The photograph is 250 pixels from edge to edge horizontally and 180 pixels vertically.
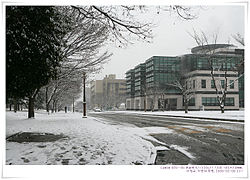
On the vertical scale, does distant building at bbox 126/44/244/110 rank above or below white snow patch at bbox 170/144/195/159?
above

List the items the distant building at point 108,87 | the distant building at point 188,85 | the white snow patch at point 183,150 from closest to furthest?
the white snow patch at point 183,150, the distant building at point 108,87, the distant building at point 188,85

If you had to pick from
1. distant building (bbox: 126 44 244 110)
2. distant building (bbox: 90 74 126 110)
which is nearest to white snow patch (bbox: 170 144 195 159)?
distant building (bbox: 90 74 126 110)

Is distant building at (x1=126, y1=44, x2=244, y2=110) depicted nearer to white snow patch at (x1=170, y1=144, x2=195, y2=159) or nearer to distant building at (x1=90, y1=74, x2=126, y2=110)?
distant building at (x1=90, y1=74, x2=126, y2=110)

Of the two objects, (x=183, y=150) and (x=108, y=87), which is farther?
(x=108, y=87)

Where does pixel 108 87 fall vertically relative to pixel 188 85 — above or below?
below

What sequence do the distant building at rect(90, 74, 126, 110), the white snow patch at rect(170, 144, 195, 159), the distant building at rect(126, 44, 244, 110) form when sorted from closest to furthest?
1. the white snow patch at rect(170, 144, 195, 159)
2. the distant building at rect(90, 74, 126, 110)
3. the distant building at rect(126, 44, 244, 110)

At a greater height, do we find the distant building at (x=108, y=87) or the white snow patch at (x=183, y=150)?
the distant building at (x=108, y=87)

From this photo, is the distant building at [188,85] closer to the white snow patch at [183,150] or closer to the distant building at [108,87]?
the distant building at [108,87]

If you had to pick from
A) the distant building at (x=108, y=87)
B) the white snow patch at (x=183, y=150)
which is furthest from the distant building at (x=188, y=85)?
the white snow patch at (x=183, y=150)

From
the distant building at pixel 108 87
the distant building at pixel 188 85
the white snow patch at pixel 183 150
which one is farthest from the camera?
the distant building at pixel 188 85

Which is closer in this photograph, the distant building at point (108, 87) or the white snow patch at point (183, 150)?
the white snow patch at point (183, 150)

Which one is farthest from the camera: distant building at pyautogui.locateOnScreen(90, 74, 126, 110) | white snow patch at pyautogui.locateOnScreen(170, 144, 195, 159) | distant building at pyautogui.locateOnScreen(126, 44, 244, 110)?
distant building at pyautogui.locateOnScreen(126, 44, 244, 110)

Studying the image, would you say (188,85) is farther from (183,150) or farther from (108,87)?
(183,150)

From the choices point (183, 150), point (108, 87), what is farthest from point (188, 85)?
point (183, 150)
